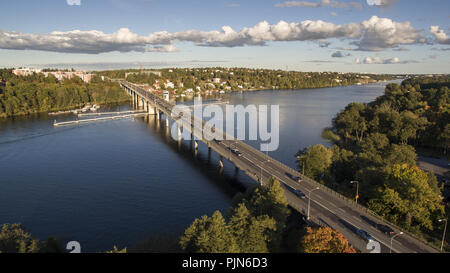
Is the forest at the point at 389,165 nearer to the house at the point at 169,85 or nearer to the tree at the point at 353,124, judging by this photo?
the tree at the point at 353,124

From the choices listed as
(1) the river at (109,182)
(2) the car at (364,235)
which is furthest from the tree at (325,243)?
(1) the river at (109,182)

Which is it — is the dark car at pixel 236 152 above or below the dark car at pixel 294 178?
above

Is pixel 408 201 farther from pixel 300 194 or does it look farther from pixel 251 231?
pixel 251 231

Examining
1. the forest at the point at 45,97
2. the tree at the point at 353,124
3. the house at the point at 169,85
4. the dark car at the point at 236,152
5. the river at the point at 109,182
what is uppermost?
the house at the point at 169,85

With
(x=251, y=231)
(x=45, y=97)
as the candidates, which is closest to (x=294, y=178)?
(x=251, y=231)

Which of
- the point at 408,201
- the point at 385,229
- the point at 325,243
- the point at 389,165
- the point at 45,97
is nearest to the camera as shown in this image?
the point at 325,243

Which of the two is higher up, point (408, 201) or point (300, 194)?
point (408, 201)

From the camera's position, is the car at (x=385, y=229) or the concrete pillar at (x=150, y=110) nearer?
the car at (x=385, y=229)
